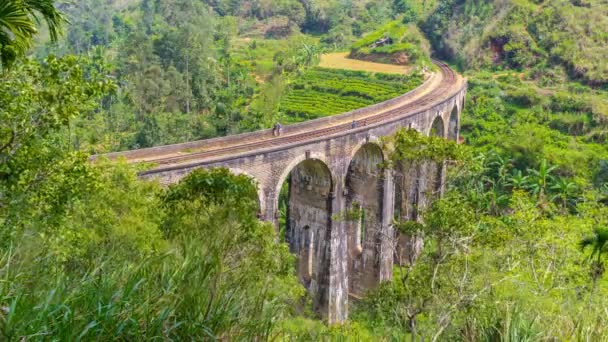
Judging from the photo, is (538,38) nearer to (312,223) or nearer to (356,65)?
(356,65)

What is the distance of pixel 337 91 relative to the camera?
4869 centimetres

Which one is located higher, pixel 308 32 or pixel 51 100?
pixel 51 100

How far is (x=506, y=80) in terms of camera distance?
156 ft

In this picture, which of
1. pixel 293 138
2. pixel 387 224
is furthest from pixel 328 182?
pixel 387 224

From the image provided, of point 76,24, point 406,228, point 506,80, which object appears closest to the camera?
point 406,228

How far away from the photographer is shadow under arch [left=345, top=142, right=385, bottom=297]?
955 inches

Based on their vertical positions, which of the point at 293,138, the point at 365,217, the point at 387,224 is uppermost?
the point at 293,138

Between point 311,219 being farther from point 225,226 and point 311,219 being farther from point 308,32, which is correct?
point 308,32

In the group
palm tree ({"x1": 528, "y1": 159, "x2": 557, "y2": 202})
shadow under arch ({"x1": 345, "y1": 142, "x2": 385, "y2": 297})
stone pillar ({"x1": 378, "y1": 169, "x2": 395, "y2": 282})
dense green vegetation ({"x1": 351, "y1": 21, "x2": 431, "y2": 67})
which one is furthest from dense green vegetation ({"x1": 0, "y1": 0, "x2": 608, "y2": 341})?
dense green vegetation ({"x1": 351, "y1": 21, "x2": 431, "y2": 67})

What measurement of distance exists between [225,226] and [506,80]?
41.6 meters

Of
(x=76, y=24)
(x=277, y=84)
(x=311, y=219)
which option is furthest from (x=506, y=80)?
(x=76, y=24)

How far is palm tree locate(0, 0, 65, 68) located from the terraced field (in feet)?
117

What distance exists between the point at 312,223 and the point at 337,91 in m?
27.9

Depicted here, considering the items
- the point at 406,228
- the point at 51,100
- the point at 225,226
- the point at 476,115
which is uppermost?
the point at 51,100
